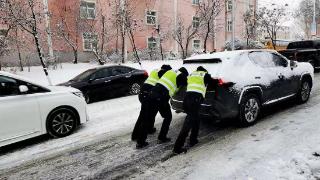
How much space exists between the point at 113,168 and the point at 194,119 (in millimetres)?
1667

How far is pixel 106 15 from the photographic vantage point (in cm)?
2517

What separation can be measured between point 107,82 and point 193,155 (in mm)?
7343

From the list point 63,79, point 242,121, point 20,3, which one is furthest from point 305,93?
point 20,3

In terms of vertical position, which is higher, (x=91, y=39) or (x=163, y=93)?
(x=91, y=39)

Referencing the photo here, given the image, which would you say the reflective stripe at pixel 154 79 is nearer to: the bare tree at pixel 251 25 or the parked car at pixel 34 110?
the parked car at pixel 34 110

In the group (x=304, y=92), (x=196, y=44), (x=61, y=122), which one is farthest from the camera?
(x=196, y=44)

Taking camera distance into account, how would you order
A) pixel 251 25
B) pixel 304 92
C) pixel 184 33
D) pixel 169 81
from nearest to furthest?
pixel 169 81
pixel 304 92
pixel 184 33
pixel 251 25

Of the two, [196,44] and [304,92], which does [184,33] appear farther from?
→ [304,92]

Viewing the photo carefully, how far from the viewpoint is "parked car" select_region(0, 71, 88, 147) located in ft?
19.8

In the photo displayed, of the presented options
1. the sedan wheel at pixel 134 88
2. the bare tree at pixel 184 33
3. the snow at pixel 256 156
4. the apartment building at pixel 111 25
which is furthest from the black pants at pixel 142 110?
the bare tree at pixel 184 33

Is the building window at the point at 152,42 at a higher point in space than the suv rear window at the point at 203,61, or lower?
higher

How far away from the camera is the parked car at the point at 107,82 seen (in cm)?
1139

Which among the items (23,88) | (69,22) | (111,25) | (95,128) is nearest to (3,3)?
(69,22)

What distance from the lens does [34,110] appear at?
251 inches
